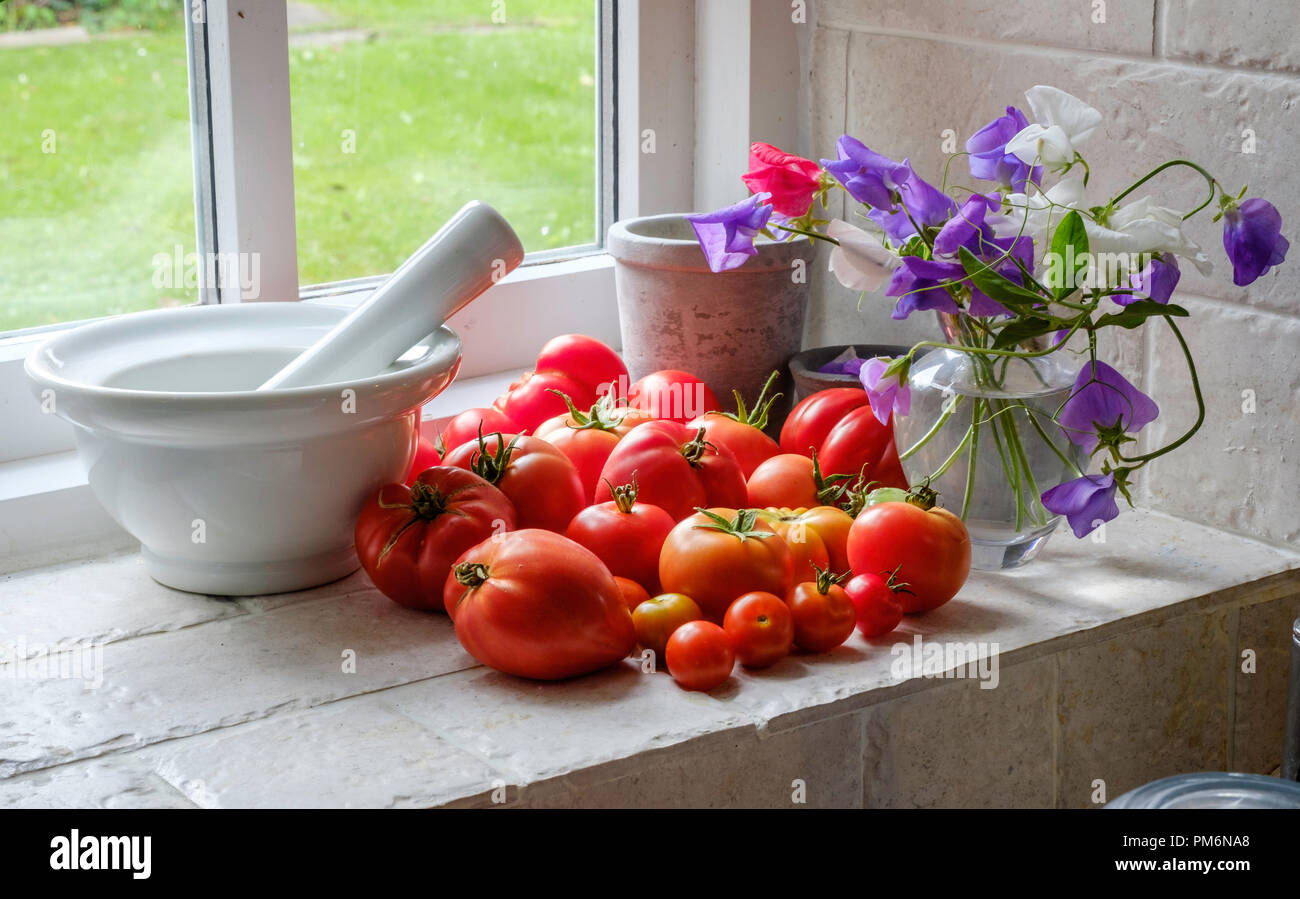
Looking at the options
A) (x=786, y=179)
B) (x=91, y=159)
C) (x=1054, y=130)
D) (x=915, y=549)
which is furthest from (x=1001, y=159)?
(x=91, y=159)

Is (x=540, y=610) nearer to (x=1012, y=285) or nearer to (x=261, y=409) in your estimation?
(x=261, y=409)

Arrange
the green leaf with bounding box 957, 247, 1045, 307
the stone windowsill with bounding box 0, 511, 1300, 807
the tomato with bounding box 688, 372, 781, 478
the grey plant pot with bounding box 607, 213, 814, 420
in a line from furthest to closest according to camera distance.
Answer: the grey plant pot with bounding box 607, 213, 814, 420
the tomato with bounding box 688, 372, 781, 478
the green leaf with bounding box 957, 247, 1045, 307
the stone windowsill with bounding box 0, 511, 1300, 807

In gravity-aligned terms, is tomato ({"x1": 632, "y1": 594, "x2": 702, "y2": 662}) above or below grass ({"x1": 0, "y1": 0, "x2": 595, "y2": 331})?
below

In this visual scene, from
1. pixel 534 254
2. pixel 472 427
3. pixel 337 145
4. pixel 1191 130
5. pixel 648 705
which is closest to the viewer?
pixel 648 705

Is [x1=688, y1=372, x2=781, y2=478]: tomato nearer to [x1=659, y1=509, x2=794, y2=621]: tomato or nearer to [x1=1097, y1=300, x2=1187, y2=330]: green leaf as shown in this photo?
[x1=659, y1=509, x2=794, y2=621]: tomato

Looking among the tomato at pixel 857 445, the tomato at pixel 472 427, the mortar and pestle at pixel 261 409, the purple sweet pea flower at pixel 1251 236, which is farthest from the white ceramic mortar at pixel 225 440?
the purple sweet pea flower at pixel 1251 236

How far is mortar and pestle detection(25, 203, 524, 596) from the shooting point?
1013 mm

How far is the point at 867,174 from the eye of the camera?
107 cm

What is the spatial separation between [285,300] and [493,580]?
0.53 m

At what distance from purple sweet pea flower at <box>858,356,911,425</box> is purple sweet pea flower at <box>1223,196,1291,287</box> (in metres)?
0.24

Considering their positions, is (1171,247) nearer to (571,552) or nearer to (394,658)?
(571,552)

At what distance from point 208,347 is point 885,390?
1.77 feet

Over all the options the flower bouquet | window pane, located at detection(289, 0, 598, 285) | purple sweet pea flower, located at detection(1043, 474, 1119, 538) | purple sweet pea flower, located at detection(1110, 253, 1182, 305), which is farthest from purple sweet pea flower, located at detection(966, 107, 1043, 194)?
window pane, located at detection(289, 0, 598, 285)
